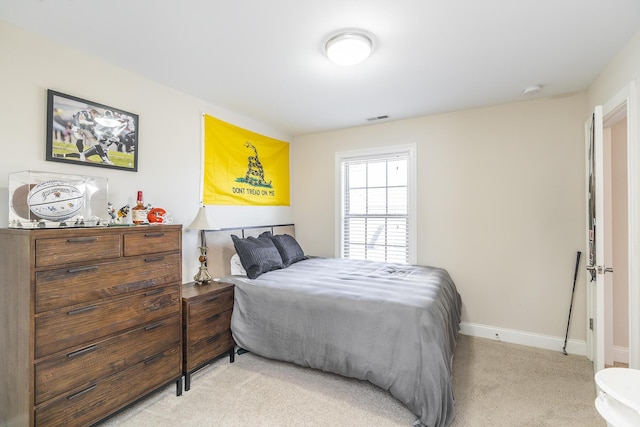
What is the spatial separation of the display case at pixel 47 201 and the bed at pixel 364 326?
1.39 metres

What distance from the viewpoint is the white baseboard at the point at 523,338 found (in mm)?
2980

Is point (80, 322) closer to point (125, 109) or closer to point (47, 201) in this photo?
point (47, 201)

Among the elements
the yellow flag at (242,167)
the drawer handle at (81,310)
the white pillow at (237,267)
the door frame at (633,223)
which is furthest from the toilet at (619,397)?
the yellow flag at (242,167)

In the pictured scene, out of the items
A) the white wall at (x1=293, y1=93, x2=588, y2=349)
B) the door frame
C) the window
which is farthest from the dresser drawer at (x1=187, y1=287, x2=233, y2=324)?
the door frame

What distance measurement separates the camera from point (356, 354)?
7.44 ft

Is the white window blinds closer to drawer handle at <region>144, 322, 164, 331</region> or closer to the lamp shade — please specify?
the lamp shade

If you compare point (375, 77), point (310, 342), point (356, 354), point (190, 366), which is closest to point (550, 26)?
point (375, 77)

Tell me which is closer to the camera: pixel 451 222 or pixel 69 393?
pixel 69 393

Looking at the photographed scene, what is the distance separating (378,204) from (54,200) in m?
3.25

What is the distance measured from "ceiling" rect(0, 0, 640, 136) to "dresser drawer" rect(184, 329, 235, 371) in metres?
2.26

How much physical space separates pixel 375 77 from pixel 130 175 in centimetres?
224

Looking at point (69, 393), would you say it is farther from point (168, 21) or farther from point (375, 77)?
point (375, 77)

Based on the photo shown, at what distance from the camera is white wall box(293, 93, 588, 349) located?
3.04m

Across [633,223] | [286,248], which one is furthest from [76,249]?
[633,223]
